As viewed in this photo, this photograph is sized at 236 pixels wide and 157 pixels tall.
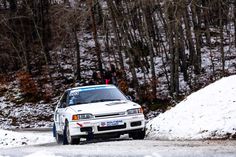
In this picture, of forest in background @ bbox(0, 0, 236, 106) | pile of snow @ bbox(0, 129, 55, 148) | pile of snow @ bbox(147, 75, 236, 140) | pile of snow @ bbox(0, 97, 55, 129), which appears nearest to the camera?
pile of snow @ bbox(147, 75, 236, 140)

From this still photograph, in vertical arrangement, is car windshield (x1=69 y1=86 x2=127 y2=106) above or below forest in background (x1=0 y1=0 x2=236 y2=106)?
above

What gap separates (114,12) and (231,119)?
17641mm

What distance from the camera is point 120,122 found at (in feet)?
47.5

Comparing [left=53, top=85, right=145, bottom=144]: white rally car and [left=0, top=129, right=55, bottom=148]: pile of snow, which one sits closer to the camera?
[left=53, top=85, right=145, bottom=144]: white rally car

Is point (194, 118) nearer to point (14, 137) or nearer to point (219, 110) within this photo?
point (219, 110)

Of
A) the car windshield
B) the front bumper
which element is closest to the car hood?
the front bumper

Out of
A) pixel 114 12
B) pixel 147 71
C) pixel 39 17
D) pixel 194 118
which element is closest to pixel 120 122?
pixel 194 118

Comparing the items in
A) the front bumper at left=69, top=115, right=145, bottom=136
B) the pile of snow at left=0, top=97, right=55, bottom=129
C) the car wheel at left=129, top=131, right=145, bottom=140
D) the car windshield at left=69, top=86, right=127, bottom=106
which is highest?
the car windshield at left=69, top=86, right=127, bottom=106

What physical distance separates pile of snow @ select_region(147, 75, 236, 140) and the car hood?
173cm

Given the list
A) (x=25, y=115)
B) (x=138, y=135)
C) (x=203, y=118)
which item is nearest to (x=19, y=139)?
(x=138, y=135)

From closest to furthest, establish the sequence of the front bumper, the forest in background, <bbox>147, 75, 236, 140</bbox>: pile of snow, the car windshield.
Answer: the front bumper < <bbox>147, 75, 236, 140</bbox>: pile of snow < the car windshield < the forest in background

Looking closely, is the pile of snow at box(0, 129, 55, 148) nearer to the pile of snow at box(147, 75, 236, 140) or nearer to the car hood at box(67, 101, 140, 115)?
the pile of snow at box(147, 75, 236, 140)

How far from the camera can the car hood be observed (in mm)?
14492

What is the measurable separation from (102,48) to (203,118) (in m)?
31.0
